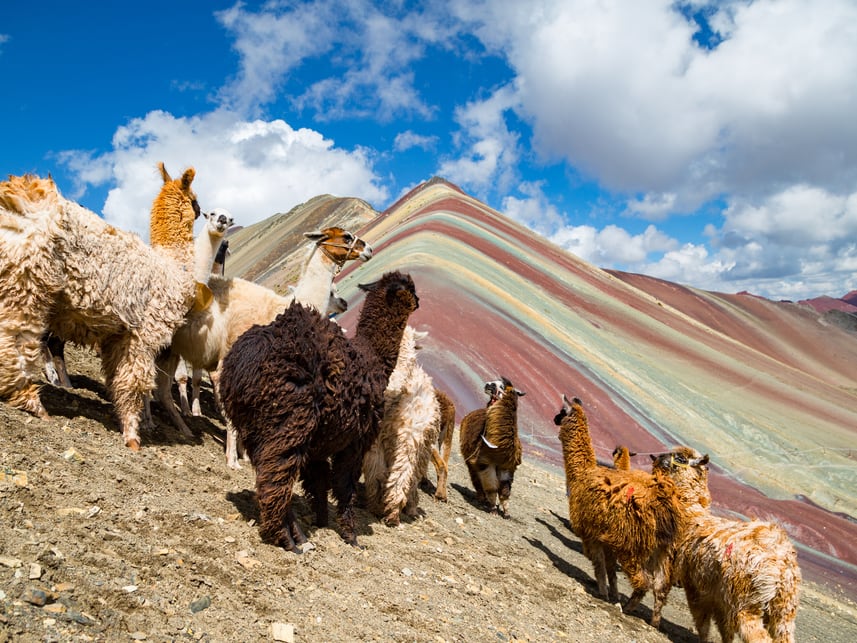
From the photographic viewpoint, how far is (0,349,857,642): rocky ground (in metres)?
2.54

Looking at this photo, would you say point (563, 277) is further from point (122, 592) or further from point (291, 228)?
point (291, 228)

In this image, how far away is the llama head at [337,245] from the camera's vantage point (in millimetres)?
6770

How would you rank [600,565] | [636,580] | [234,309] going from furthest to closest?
[234,309] < [600,565] < [636,580]

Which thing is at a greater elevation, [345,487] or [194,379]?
[345,487]

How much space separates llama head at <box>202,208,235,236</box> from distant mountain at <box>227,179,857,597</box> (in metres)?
7.16

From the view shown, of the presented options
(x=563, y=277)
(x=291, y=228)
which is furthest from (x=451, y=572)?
(x=291, y=228)

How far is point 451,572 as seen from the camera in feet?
14.9

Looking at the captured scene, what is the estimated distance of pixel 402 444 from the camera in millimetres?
5848

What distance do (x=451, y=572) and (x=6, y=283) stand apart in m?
4.13

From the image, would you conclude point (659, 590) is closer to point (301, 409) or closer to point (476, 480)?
point (476, 480)

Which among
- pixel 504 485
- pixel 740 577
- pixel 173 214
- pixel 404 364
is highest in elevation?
pixel 173 214

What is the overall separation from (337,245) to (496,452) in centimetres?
354

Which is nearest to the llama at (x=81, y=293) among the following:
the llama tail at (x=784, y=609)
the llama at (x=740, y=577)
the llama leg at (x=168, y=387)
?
the llama leg at (x=168, y=387)

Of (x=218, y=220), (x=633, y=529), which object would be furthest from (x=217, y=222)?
(x=633, y=529)
